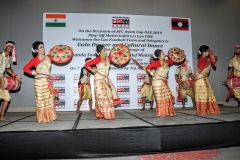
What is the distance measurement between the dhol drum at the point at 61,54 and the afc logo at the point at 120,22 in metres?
1.96

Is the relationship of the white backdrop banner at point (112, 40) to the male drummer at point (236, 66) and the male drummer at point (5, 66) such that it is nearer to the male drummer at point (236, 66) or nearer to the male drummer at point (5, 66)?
the male drummer at point (236, 66)

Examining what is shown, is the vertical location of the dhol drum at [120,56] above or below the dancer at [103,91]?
above

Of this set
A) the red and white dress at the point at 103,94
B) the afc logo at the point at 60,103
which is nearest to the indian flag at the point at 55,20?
the afc logo at the point at 60,103

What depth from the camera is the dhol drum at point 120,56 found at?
12.0 ft

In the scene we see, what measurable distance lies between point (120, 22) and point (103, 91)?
9.92 feet

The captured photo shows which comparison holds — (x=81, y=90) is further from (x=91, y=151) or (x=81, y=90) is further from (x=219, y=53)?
(x=219, y=53)

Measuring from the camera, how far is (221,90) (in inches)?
232

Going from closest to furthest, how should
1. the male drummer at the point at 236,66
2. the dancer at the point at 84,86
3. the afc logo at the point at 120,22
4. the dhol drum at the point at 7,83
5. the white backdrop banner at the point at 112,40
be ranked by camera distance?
the dhol drum at the point at 7,83, the male drummer at the point at 236,66, the dancer at the point at 84,86, the white backdrop banner at the point at 112,40, the afc logo at the point at 120,22

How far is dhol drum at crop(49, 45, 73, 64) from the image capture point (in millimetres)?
Answer: 3928

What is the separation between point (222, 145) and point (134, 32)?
13.1 ft

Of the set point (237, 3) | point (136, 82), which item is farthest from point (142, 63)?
point (237, 3)

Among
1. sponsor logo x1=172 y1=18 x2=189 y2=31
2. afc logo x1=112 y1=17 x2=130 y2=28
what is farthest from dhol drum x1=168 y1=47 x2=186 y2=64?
afc logo x1=112 y1=17 x2=130 y2=28

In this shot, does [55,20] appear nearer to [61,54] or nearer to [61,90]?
[61,54]

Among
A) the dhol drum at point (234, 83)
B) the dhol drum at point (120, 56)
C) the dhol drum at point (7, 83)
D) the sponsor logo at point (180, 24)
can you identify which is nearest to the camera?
the dhol drum at point (7, 83)
